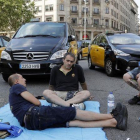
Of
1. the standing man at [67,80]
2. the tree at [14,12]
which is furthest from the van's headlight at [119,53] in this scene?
the tree at [14,12]

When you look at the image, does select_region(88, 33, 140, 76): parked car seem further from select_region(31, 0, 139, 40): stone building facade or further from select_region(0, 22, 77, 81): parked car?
select_region(31, 0, 139, 40): stone building facade

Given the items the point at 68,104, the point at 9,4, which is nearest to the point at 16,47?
the point at 68,104

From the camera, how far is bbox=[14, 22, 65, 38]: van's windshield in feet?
25.5

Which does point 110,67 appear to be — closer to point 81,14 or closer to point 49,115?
point 49,115

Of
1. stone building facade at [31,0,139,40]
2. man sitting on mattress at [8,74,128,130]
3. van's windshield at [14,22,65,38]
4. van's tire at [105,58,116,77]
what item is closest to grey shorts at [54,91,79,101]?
man sitting on mattress at [8,74,128,130]

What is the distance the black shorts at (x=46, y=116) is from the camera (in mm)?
3389

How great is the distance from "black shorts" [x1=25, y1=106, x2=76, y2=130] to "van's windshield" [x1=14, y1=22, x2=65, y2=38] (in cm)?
453

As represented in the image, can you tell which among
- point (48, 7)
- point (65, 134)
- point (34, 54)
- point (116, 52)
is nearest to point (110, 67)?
point (116, 52)

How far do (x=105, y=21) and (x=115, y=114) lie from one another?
67.6 meters

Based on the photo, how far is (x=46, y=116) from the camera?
339 centimetres

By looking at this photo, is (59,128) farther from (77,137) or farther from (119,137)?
(119,137)

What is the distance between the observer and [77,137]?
3334mm

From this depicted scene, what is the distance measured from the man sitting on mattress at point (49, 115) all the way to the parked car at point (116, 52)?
4378mm

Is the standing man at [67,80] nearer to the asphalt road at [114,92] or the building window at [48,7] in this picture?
the asphalt road at [114,92]
